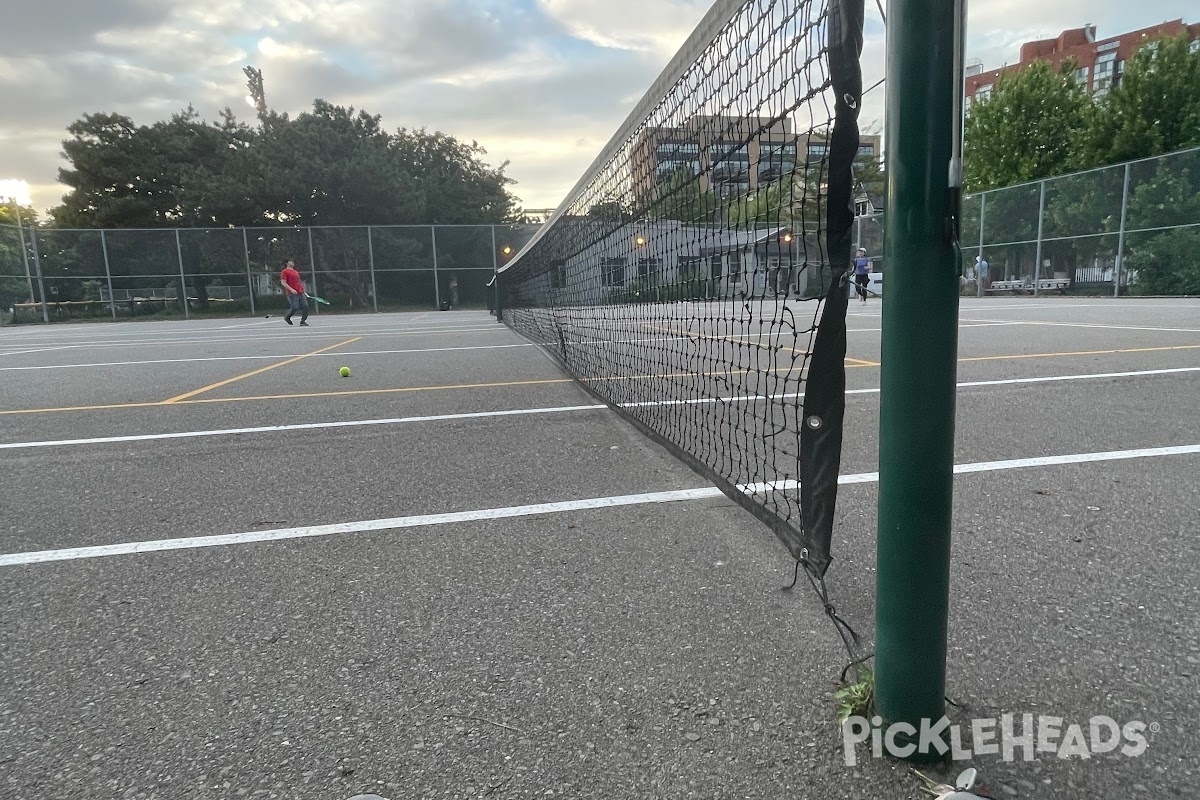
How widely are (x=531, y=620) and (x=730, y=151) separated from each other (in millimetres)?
2128

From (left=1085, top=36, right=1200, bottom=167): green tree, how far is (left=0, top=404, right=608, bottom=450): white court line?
1299 inches

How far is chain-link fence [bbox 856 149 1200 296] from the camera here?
65.6 ft

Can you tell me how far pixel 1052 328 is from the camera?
422 inches

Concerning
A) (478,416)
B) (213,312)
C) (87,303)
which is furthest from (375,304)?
(478,416)

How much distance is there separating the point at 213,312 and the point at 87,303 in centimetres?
481

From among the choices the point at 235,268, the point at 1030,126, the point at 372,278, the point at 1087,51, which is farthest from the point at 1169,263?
the point at 1087,51

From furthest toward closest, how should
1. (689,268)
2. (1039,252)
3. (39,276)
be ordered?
1. (39,276)
2. (1039,252)
3. (689,268)

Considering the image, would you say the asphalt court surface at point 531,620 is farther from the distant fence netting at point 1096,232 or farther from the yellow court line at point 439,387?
the distant fence netting at point 1096,232

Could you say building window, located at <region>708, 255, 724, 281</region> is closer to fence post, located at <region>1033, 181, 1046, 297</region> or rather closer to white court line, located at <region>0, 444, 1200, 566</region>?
white court line, located at <region>0, 444, 1200, 566</region>

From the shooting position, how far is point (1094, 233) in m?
22.6

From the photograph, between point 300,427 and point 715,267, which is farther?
point 300,427

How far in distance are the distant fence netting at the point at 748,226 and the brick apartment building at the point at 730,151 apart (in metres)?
0.01

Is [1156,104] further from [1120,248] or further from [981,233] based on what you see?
[1120,248]

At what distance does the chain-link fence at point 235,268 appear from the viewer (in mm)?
29375
